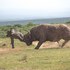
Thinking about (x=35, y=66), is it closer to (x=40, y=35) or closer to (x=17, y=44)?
(x=40, y=35)

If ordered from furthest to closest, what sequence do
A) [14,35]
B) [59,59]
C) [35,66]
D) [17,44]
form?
1. [17,44]
2. [14,35]
3. [59,59]
4. [35,66]

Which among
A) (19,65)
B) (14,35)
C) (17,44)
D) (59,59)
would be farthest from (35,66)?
(17,44)

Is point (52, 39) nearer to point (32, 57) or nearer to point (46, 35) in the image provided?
point (46, 35)

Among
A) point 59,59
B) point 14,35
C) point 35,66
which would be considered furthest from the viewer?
point 14,35

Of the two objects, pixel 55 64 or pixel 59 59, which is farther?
pixel 59 59

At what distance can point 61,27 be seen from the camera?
1053 inches

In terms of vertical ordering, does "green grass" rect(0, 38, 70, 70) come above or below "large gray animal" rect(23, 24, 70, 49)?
below

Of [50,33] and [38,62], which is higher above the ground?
[50,33]

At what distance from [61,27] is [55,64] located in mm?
9856

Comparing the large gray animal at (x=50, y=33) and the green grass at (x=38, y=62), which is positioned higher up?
the large gray animal at (x=50, y=33)

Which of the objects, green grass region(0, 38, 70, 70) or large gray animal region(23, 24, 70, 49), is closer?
green grass region(0, 38, 70, 70)

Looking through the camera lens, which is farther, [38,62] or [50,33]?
[50,33]

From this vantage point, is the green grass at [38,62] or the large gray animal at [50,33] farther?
the large gray animal at [50,33]

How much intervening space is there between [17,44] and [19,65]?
14159 mm
